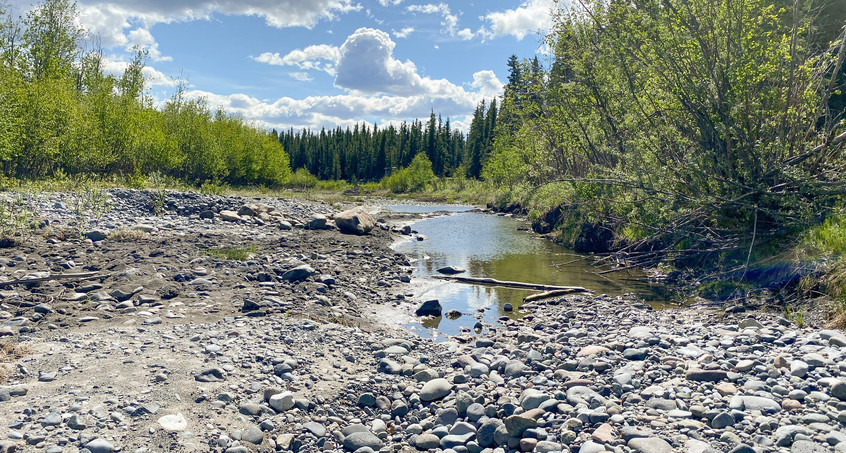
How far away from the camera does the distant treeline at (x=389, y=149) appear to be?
83.9 m

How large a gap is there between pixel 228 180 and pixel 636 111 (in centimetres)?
4605

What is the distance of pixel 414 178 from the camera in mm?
79250

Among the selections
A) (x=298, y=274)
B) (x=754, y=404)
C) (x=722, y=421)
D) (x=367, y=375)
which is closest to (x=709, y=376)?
(x=754, y=404)

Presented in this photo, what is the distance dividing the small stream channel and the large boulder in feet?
5.59

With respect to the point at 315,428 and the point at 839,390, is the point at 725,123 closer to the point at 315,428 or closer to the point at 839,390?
the point at 839,390

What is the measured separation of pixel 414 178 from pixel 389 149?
2634 cm

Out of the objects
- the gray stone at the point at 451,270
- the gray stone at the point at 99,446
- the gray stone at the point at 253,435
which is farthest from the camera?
the gray stone at the point at 451,270

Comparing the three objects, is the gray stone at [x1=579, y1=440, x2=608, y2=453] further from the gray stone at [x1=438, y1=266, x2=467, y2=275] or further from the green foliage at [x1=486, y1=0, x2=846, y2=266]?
the gray stone at [x1=438, y1=266, x2=467, y2=275]

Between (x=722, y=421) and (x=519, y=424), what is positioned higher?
(x=722, y=421)

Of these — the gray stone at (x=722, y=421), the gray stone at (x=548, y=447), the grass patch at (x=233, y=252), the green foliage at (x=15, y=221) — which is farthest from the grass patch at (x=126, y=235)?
the gray stone at (x=722, y=421)

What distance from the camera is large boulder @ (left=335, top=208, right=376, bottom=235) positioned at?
20344 millimetres

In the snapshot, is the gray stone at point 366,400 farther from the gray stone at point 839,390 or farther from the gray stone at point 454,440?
the gray stone at point 839,390

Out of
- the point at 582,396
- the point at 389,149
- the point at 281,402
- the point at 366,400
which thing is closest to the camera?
the point at 281,402

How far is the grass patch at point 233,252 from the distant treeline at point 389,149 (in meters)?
65.5
